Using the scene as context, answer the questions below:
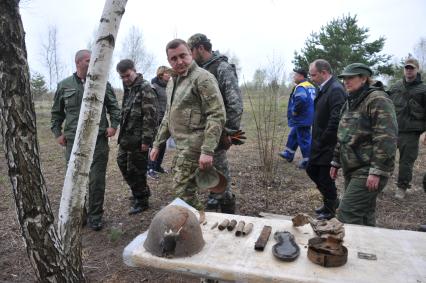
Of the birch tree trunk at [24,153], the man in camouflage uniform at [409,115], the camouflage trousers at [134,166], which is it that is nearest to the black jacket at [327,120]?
the man in camouflage uniform at [409,115]

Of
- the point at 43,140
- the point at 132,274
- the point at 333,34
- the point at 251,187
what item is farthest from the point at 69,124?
the point at 333,34

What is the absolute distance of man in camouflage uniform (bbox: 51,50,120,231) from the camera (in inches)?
172

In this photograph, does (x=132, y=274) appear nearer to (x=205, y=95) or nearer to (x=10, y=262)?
(x=10, y=262)

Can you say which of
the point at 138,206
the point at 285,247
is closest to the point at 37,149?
the point at 285,247

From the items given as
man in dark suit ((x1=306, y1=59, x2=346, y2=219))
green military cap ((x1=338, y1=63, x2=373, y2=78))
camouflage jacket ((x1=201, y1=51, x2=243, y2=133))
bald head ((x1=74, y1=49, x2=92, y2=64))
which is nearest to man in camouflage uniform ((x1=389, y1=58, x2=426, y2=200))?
man in dark suit ((x1=306, y1=59, x2=346, y2=219))

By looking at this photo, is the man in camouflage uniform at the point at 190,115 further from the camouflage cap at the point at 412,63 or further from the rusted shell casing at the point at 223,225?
the camouflage cap at the point at 412,63

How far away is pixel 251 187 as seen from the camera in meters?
6.25

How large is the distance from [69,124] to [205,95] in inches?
78.7

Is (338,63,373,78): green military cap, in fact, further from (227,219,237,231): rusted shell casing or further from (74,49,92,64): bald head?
(74,49,92,64): bald head

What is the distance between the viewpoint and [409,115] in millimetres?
5574

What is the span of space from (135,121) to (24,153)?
237 cm

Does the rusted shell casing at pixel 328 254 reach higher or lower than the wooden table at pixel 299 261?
higher

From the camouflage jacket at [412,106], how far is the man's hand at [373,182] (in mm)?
2973

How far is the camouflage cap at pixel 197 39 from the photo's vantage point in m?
4.14
